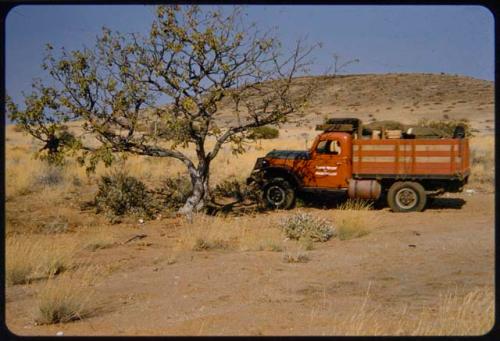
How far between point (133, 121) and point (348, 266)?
704 centimetres

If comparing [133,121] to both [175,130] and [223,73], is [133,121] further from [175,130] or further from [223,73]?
[223,73]

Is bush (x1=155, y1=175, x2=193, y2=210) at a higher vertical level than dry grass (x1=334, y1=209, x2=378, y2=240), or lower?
higher

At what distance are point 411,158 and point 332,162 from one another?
208 cm

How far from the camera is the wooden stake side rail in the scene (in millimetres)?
13828

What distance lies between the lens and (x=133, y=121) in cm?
1319

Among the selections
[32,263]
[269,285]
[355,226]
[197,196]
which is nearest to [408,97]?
[197,196]

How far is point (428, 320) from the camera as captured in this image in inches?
229

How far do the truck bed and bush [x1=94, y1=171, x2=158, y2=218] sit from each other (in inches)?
228

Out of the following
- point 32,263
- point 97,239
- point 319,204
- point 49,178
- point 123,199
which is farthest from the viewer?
point 49,178

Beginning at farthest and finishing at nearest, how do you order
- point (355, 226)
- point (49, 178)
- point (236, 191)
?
1. point (49, 178)
2. point (236, 191)
3. point (355, 226)

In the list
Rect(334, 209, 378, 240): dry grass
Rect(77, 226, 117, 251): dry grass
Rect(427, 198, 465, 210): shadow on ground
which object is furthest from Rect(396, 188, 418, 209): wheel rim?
Rect(77, 226, 117, 251): dry grass

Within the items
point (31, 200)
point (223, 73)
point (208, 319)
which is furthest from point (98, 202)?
point (208, 319)

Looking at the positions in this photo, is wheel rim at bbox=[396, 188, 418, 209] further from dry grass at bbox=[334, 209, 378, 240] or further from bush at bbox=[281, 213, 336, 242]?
bush at bbox=[281, 213, 336, 242]

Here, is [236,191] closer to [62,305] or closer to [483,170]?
[483,170]
